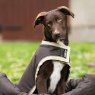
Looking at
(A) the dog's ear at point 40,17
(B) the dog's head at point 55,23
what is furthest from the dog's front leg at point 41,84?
(A) the dog's ear at point 40,17

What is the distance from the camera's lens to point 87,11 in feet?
57.8

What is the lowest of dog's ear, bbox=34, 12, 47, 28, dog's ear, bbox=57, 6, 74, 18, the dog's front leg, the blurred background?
the blurred background

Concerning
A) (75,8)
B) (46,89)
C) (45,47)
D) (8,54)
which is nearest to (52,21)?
(45,47)

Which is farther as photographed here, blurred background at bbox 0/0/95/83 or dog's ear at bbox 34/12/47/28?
blurred background at bbox 0/0/95/83

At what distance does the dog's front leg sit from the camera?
5.42 metres

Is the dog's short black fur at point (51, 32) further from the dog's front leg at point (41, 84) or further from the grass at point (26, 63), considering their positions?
the grass at point (26, 63)

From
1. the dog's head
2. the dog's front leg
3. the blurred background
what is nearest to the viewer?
→ the dog's head

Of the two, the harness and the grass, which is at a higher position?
the harness

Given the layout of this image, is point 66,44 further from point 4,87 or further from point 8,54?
point 8,54

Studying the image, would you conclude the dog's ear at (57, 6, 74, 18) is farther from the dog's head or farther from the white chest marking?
the white chest marking

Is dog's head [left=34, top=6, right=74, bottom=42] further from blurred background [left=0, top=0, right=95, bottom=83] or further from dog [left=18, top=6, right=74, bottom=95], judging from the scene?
blurred background [left=0, top=0, right=95, bottom=83]

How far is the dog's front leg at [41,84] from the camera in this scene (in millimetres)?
5420

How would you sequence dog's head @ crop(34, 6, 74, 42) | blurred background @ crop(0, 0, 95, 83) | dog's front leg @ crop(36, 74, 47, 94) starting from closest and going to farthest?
dog's head @ crop(34, 6, 74, 42) → dog's front leg @ crop(36, 74, 47, 94) → blurred background @ crop(0, 0, 95, 83)

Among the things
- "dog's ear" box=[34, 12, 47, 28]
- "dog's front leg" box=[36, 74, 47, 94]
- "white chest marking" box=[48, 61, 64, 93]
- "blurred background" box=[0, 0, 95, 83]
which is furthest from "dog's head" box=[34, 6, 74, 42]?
"blurred background" box=[0, 0, 95, 83]
